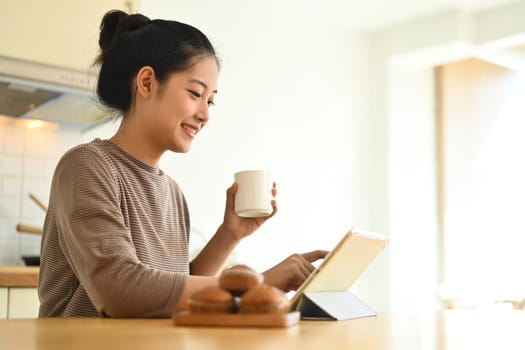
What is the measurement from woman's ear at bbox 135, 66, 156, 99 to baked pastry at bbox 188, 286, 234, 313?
677 mm

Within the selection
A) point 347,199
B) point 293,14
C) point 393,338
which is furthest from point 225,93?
point 393,338

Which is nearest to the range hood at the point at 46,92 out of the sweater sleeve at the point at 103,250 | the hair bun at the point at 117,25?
the hair bun at the point at 117,25

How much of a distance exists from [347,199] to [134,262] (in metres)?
3.45

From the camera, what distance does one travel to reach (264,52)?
4.23 m

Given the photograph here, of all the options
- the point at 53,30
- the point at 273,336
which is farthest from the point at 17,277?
the point at 273,336

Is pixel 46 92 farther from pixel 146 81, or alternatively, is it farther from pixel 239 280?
pixel 239 280

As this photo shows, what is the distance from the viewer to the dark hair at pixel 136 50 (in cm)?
153

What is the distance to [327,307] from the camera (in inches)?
44.2

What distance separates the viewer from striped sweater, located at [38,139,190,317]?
1.19 metres

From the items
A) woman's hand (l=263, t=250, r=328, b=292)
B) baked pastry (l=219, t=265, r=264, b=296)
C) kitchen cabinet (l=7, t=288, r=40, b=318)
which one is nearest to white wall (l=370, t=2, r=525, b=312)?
kitchen cabinet (l=7, t=288, r=40, b=318)

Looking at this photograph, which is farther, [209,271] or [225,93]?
[225,93]

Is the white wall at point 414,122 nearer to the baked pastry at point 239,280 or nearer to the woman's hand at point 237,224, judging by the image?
the woman's hand at point 237,224

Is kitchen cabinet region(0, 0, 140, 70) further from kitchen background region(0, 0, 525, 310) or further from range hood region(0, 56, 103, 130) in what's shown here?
kitchen background region(0, 0, 525, 310)

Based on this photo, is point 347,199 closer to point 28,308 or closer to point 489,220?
point 489,220
